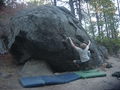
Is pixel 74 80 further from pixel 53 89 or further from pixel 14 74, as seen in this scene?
pixel 14 74

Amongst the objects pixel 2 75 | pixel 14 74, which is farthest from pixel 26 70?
pixel 2 75

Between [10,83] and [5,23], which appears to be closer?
[10,83]

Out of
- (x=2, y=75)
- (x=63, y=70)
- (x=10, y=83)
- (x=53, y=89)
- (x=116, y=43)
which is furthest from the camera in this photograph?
(x=116, y=43)

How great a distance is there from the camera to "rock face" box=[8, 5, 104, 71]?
26.9ft

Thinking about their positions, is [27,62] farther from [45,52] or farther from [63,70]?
[63,70]

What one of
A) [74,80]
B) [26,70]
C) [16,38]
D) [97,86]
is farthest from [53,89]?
[16,38]

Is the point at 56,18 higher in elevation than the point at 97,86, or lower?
higher

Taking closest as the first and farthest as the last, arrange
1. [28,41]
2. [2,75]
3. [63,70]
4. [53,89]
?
1. [53,89]
2. [2,75]
3. [28,41]
4. [63,70]

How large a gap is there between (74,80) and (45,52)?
8.38 ft

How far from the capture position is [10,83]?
6.45m

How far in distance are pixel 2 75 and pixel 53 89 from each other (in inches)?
132

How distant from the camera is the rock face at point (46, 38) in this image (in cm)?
820

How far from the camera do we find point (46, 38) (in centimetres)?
820

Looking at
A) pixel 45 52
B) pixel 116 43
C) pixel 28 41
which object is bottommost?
pixel 116 43
